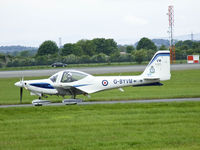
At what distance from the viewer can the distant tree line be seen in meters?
81.9

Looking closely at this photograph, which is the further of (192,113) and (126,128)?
(192,113)

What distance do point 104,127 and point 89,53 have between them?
10583 cm

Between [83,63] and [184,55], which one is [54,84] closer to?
[83,63]

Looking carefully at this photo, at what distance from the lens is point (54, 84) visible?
66.1 feet

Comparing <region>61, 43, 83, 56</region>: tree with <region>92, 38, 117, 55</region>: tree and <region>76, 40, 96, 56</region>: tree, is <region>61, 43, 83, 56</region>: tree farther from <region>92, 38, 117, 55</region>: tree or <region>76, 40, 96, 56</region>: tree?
<region>92, 38, 117, 55</region>: tree

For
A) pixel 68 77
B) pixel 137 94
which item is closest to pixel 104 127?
pixel 68 77

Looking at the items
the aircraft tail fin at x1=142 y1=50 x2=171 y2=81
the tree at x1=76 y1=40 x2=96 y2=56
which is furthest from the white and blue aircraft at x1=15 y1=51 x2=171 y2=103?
the tree at x1=76 y1=40 x2=96 y2=56

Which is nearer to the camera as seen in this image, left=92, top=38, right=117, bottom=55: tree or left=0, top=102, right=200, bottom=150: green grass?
left=0, top=102, right=200, bottom=150: green grass

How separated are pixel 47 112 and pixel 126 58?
226ft

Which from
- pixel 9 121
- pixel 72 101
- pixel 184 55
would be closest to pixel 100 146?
pixel 9 121

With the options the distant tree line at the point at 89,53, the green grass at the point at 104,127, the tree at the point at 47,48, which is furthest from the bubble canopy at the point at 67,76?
the tree at the point at 47,48

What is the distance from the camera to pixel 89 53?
118562mm

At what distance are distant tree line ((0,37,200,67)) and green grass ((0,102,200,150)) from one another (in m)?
59.0

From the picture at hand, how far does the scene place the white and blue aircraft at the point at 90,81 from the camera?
20156 mm
